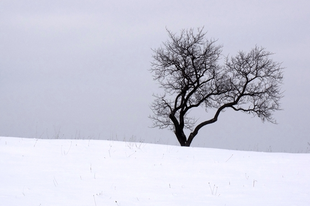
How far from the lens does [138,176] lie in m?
8.91

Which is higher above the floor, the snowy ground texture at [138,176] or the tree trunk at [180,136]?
the snowy ground texture at [138,176]

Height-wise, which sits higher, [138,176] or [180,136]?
[138,176]

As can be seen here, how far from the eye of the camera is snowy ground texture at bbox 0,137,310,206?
710 centimetres

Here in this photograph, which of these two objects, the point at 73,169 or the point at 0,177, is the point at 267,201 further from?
the point at 0,177

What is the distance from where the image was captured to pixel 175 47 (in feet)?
74.5

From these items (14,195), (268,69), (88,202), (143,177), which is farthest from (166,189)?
(268,69)

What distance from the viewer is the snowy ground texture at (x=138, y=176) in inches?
279

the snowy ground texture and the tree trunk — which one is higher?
the snowy ground texture

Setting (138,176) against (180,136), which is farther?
(180,136)

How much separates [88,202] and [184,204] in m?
1.76

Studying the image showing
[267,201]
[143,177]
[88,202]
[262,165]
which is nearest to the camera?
[88,202]

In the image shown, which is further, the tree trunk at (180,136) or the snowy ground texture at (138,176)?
the tree trunk at (180,136)

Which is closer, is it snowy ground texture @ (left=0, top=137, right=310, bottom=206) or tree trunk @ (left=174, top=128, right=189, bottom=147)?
snowy ground texture @ (left=0, top=137, right=310, bottom=206)

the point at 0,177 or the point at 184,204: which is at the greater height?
the point at 184,204
